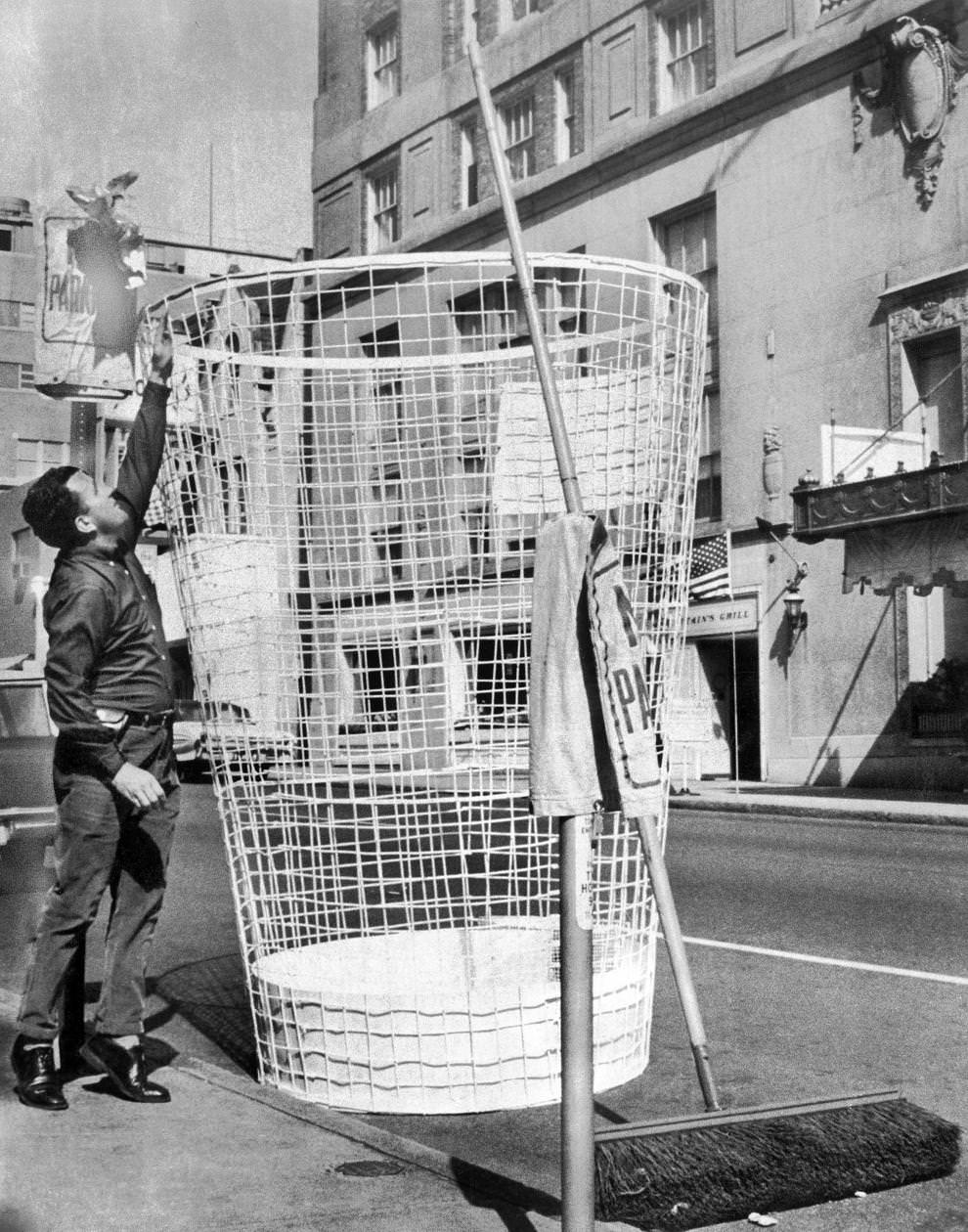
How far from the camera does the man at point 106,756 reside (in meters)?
4.00

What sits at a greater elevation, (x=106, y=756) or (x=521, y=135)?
(x=521, y=135)

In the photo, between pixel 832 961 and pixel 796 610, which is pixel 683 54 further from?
pixel 832 961

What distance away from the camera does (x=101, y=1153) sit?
11.4ft

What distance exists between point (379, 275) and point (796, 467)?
1946 centimetres

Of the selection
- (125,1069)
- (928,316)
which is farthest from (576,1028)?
(928,316)

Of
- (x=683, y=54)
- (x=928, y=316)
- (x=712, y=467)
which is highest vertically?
(x=683, y=54)

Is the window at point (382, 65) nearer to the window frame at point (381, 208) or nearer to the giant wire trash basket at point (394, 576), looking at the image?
the window frame at point (381, 208)

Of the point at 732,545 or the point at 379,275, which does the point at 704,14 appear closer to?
the point at 732,545

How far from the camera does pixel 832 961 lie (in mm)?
6559

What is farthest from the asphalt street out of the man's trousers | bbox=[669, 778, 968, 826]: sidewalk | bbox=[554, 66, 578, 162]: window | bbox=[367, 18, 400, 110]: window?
bbox=[554, 66, 578, 162]: window

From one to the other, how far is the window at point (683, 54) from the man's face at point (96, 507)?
929 inches

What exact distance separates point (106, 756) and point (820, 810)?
14.2 metres

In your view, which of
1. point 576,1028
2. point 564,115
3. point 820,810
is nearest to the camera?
point 576,1028

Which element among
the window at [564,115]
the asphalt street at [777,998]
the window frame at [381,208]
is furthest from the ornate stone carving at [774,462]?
the asphalt street at [777,998]
